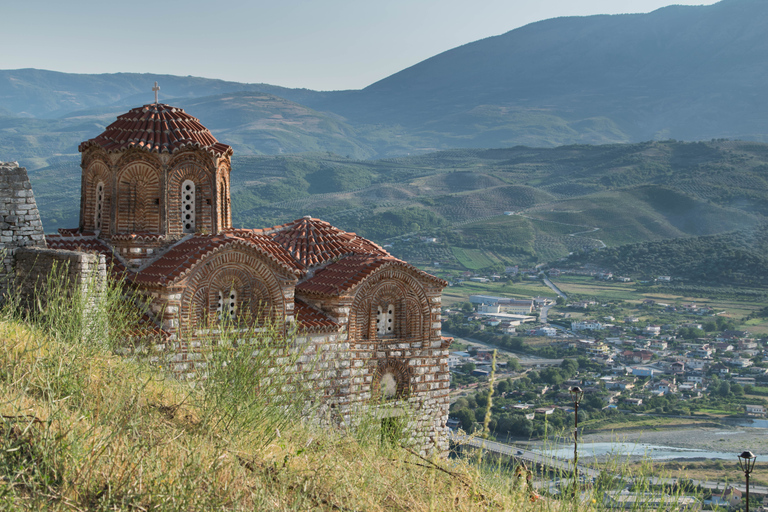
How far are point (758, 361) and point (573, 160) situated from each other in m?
86.0

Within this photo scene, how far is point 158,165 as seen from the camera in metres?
12.9

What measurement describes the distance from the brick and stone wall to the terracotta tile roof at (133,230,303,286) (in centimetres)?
181

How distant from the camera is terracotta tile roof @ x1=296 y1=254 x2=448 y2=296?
1341cm

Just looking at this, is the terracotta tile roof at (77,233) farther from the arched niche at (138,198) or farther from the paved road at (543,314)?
the paved road at (543,314)

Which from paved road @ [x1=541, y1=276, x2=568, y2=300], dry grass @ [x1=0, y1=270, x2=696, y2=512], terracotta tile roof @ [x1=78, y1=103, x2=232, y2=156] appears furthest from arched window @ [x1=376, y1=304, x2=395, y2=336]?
paved road @ [x1=541, y1=276, x2=568, y2=300]

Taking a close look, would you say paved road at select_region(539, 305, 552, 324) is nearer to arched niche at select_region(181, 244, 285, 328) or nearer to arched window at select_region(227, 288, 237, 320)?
arched niche at select_region(181, 244, 285, 328)

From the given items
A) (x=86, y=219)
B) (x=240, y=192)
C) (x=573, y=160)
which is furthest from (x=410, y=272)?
(x=573, y=160)

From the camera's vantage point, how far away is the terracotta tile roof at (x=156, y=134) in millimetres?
12820

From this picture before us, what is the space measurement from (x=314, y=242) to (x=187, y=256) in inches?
132

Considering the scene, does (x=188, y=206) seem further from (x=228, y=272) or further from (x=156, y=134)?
(x=228, y=272)

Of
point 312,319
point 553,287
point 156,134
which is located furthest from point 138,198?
point 553,287

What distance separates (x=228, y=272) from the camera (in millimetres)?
12344

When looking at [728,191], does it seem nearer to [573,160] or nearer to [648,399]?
[573,160]

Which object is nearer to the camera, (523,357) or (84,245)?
(84,245)
